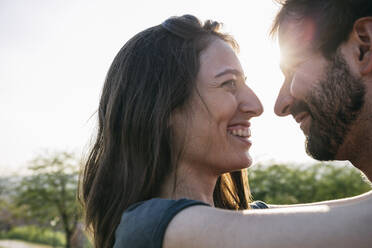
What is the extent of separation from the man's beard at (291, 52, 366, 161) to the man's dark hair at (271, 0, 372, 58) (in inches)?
3.9

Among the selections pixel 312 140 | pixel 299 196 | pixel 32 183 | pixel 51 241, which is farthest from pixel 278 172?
pixel 51 241

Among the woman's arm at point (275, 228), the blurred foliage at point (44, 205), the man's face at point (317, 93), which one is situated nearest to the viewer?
the woman's arm at point (275, 228)

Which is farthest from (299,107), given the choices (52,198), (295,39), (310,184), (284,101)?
(52,198)

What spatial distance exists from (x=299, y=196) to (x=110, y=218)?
19.8 ft

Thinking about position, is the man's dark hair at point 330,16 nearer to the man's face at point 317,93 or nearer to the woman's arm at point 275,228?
the man's face at point 317,93

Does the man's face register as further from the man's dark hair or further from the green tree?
the green tree

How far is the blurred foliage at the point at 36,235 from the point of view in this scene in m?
15.9

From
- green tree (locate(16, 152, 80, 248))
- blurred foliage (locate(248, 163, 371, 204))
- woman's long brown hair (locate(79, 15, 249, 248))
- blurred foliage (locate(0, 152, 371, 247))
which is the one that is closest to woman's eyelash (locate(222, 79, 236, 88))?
woman's long brown hair (locate(79, 15, 249, 248))

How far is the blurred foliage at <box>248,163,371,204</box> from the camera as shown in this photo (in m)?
7.54

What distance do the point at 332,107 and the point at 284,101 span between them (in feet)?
1.09

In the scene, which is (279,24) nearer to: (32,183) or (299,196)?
(299,196)

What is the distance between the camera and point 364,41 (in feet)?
7.40

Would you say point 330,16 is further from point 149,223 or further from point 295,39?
point 149,223

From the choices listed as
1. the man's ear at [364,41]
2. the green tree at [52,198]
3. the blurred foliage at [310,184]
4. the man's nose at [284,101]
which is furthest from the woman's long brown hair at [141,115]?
the green tree at [52,198]
